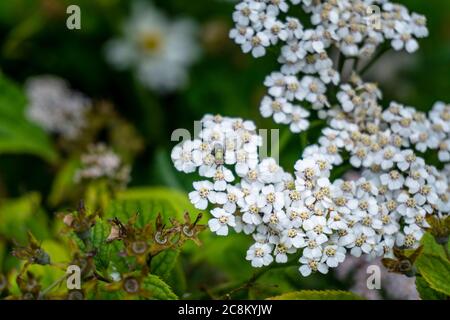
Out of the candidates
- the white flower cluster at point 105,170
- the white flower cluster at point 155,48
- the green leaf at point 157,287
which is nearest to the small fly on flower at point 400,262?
the green leaf at point 157,287

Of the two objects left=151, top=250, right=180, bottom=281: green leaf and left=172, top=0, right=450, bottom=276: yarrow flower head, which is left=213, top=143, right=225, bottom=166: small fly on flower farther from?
left=151, top=250, right=180, bottom=281: green leaf

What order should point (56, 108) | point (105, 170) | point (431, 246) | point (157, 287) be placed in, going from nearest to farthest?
point (157, 287), point (431, 246), point (105, 170), point (56, 108)

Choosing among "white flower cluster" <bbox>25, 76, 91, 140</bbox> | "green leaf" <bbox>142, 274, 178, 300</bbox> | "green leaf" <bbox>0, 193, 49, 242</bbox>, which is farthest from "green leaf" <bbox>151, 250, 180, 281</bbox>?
"white flower cluster" <bbox>25, 76, 91, 140</bbox>

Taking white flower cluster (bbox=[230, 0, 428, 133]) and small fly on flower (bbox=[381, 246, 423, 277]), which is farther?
white flower cluster (bbox=[230, 0, 428, 133])

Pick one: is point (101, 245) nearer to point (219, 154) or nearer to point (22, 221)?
point (219, 154)

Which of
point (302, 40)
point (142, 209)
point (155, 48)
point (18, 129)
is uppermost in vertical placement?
point (155, 48)

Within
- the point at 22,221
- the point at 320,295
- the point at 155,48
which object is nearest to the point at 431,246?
the point at 320,295
